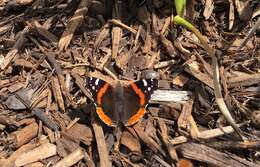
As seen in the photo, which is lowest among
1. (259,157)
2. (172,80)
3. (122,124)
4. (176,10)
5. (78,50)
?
(259,157)

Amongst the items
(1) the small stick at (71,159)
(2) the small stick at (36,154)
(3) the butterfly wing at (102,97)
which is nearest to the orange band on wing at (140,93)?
(3) the butterfly wing at (102,97)

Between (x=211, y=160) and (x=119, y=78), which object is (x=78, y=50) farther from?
(x=211, y=160)

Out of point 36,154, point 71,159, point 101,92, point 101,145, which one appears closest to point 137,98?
point 101,92

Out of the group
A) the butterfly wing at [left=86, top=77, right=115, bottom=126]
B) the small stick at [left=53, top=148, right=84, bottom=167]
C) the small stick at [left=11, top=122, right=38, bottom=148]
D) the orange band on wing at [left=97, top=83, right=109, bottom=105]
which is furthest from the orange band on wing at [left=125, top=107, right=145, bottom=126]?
the small stick at [left=11, top=122, right=38, bottom=148]

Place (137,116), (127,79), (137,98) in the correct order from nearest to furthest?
1. (137,116)
2. (137,98)
3. (127,79)

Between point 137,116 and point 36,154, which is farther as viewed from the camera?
point 36,154

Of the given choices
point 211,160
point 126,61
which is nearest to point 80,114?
point 126,61

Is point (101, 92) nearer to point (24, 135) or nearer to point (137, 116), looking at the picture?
point (137, 116)

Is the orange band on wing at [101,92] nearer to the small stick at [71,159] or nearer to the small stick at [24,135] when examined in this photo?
the small stick at [71,159]
